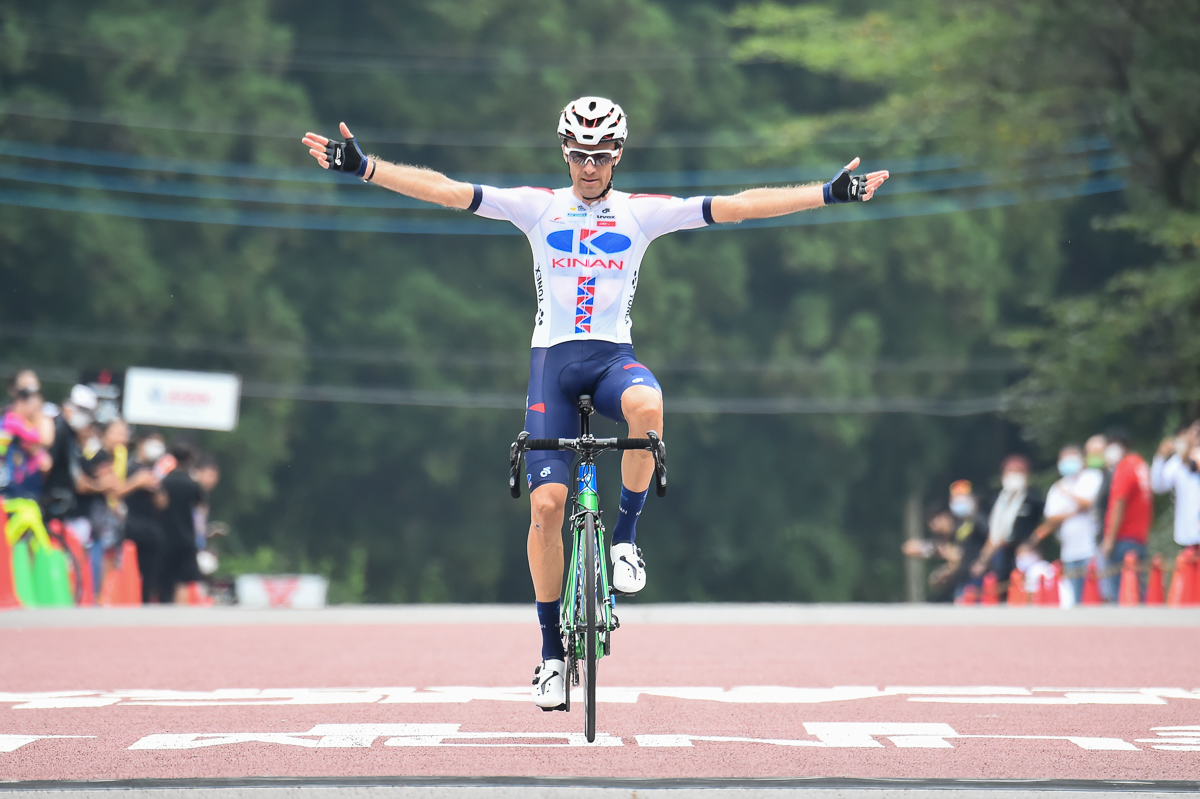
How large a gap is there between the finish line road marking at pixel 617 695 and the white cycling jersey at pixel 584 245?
2232mm

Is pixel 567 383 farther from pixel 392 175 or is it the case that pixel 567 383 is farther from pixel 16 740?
pixel 16 740

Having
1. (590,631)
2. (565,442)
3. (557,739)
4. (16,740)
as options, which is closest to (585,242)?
(565,442)

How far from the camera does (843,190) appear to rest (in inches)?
308

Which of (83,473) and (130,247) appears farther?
(130,247)

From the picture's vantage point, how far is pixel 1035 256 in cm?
4838

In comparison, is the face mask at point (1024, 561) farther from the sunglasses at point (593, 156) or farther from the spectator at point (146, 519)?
the sunglasses at point (593, 156)

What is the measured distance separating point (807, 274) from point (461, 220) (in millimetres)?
9489

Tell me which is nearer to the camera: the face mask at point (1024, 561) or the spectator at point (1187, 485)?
the spectator at point (1187, 485)

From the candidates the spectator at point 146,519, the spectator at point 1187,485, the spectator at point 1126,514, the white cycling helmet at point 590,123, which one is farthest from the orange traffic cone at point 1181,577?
the white cycling helmet at point 590,123

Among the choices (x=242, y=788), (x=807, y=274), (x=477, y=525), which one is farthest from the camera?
(x=807, y=274)

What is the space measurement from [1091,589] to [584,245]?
44.3 feet

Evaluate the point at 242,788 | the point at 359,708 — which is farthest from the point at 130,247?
the point at 242,788

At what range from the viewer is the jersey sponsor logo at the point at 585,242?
7.84m

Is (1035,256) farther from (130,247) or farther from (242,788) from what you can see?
(242,788)
